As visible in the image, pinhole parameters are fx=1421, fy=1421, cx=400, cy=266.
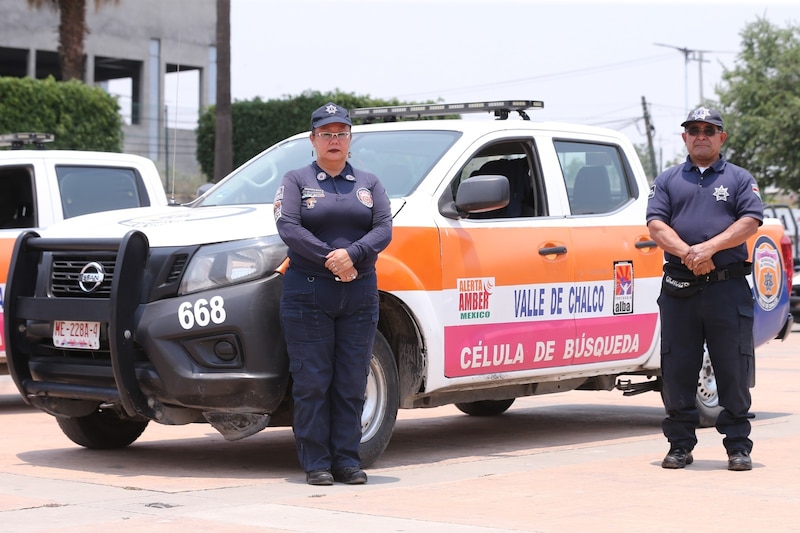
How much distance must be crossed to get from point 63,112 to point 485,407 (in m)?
18.4

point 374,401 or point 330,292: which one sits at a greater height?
point 330,292

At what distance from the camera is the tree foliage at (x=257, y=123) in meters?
36.5

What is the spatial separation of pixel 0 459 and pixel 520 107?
391cm

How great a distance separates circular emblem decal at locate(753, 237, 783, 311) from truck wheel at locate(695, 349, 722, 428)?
2.32 ft

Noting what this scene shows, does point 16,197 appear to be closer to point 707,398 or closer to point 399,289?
point 399,289

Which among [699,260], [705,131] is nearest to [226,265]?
[699,260]

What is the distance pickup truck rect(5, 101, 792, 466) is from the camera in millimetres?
7348

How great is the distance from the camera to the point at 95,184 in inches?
460

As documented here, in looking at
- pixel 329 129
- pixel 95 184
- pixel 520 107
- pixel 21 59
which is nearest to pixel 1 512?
pixel 329 129

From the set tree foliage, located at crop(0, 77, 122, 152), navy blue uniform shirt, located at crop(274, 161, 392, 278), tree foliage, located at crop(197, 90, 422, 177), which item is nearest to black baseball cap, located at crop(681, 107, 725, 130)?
navy blue uniform shirt, located at crop(274, 161, 392, 278)

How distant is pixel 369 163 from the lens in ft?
28.5

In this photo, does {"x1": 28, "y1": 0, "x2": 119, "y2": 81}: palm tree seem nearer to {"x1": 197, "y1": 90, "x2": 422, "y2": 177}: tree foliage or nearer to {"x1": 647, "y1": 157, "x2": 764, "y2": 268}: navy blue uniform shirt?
{"x1": 197, "y1": 90, "x2": 422, "y2": 177}: tree foliage

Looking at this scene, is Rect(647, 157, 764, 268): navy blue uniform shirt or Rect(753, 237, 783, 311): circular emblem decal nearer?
Rect(647, 157, 764, 268): navy blue uniform shirt

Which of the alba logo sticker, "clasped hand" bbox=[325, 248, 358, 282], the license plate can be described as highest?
"clasped hand" bbox=[325, 248, 358, 282]
